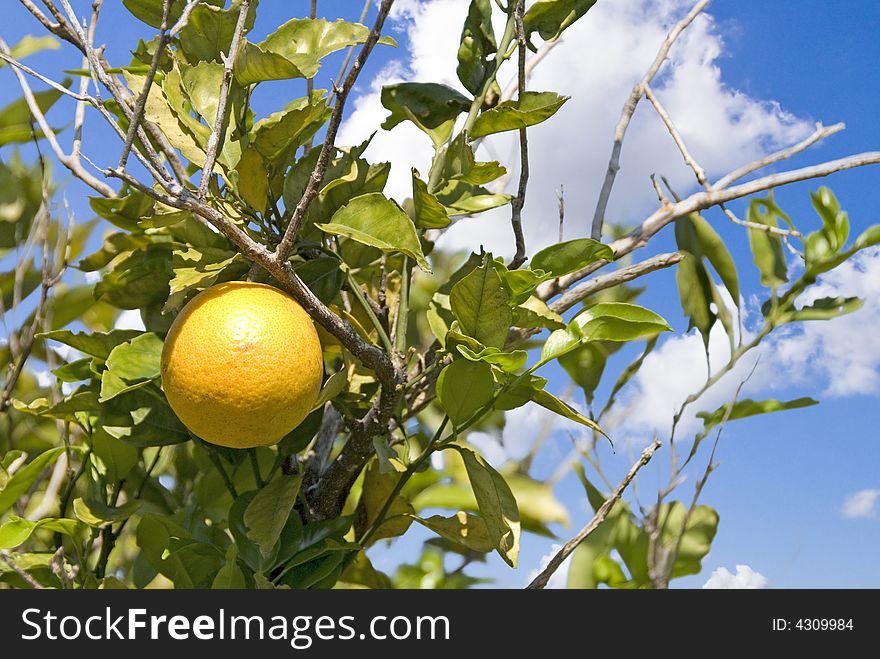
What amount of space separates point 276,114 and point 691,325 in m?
0.52

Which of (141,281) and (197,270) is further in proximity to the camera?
(141,281)

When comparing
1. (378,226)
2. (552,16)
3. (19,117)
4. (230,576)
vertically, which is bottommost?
(230,576)

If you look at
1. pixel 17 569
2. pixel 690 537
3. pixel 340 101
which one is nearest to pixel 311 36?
pixel 340 101

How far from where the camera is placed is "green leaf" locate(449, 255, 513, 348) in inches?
25.7

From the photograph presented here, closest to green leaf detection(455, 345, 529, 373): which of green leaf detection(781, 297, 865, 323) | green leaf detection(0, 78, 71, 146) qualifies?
green leaf detection(781, 297, 865, 323)

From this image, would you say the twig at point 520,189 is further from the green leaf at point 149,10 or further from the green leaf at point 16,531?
the green leaf at point 16,531

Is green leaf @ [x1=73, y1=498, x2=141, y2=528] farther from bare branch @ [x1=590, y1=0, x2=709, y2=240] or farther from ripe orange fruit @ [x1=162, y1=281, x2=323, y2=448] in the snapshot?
bare branch @ [x1=590, y1=0, x2=709, y2=240]

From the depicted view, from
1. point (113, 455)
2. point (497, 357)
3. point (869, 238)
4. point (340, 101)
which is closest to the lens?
point (340, 101)

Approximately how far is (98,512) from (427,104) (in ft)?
1.66

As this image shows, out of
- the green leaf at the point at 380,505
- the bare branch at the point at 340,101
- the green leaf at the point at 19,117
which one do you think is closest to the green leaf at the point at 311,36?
the bare branch at the point at 340,101

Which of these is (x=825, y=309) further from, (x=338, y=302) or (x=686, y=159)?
(x=338, y=302)

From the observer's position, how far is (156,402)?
2.66 feet

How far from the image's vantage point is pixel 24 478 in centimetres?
83

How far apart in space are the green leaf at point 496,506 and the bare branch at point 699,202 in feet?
0.76
